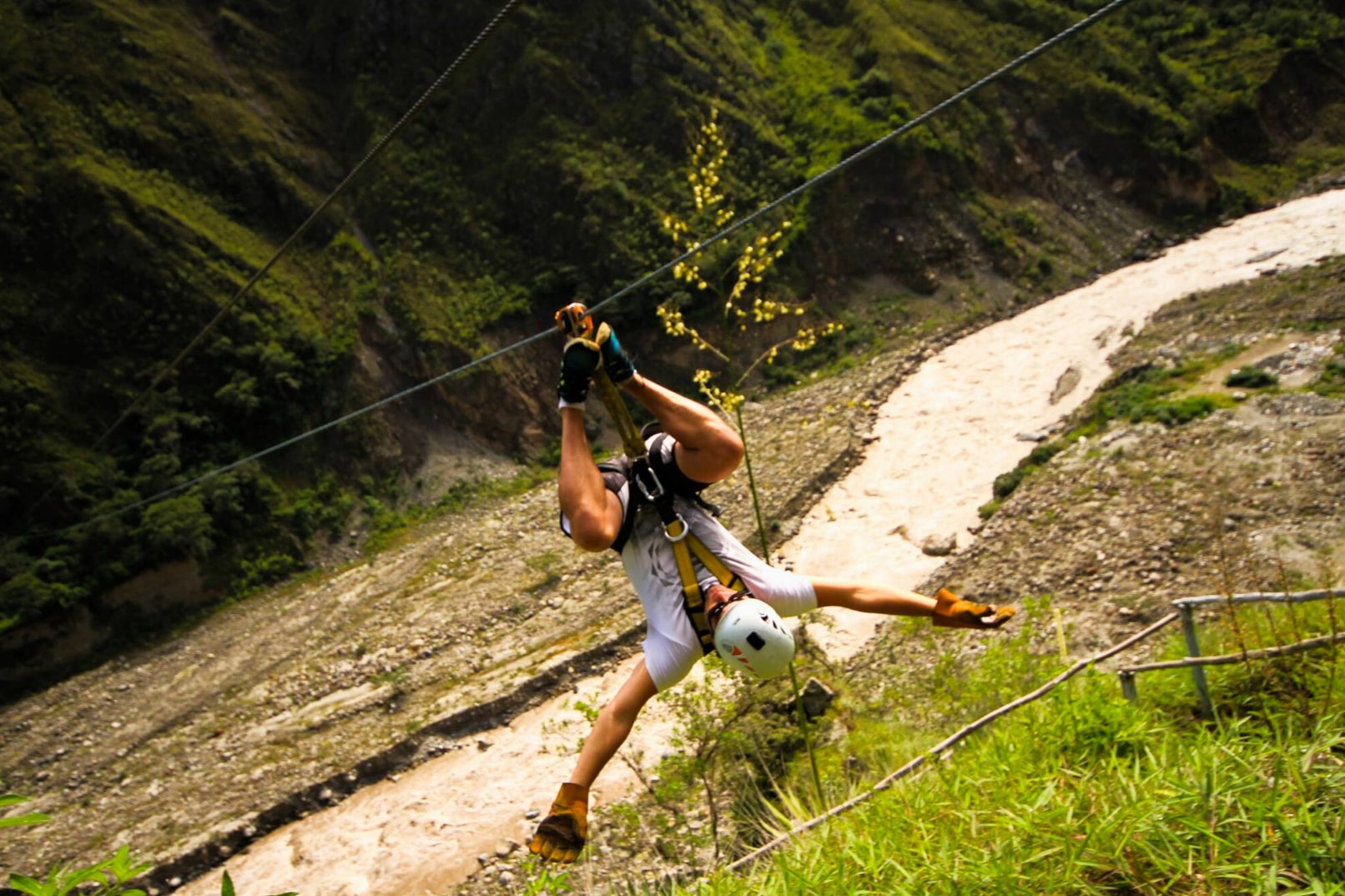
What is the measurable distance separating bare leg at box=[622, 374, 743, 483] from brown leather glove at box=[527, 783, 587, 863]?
1.15 m

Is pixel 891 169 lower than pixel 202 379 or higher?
lower

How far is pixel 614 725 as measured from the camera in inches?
122

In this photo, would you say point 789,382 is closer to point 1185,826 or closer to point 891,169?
point 891,169

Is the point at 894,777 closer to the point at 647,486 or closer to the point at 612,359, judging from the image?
the point at 647,486

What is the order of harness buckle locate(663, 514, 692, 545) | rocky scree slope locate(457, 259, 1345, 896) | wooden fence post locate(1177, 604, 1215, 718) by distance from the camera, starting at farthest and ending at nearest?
rocky scree slope locate(457, 259, 1345, 896), wooden fence post locate(1177, 604, 1215, 718), harness buckle locate(663, 514, 692, 545)

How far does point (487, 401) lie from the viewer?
80.0 ft

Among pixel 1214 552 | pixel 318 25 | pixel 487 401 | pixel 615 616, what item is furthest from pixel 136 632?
pixel 318 25

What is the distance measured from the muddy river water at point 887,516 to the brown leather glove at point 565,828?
4.53 metres

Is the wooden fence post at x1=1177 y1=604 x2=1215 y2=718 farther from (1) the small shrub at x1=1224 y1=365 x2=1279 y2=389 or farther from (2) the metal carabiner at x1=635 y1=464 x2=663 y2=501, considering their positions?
(1) the small shrub at x1=1224 y1=365 x2=1279 y2=389

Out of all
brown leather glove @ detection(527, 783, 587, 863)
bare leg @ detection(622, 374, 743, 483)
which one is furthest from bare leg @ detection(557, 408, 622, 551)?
brown leather glove @ detection(527, 783, 587, 863)

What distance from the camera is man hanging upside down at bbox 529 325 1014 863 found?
2896 millimetres

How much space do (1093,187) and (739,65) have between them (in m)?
12.7

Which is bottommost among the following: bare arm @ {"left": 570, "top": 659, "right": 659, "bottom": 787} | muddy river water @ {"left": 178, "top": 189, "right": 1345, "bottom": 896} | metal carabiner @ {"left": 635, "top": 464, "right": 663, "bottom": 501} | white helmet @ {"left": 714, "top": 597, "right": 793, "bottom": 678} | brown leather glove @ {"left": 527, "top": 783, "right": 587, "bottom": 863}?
muddy river water @ {"left": 178, "top": 189, "right": 1345, "bottom": 896}

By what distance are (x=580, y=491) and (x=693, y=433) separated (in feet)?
1.44
